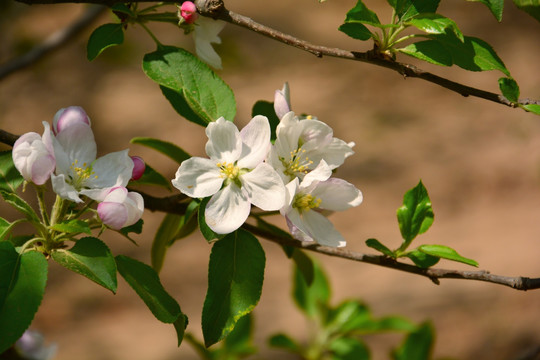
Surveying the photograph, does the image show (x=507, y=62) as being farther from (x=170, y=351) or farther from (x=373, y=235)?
(x=170, y=351)

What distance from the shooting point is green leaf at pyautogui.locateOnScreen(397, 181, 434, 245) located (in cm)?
105

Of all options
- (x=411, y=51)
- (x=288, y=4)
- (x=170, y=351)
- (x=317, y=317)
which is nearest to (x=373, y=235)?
(x=170, y=351)

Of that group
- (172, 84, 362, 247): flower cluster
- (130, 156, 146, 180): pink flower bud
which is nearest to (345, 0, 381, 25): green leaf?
(172, 84, 362, 247): flower cluster

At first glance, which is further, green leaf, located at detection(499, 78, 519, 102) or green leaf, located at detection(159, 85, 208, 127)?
green leaf, located at detection(159, 85, 208, 127)

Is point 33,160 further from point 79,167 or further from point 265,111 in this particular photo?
Answer: point 265,111

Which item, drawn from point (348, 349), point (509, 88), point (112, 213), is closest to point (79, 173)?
point (112, 213)

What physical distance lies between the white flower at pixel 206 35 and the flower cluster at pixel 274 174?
247mm

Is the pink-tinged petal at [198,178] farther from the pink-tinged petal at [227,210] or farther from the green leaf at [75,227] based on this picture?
the green leaf at [75,227]

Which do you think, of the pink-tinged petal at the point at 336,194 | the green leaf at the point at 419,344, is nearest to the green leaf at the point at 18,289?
the pink-tinged petal at the point at 336,194

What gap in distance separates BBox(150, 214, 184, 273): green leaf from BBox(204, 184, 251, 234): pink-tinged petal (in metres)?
0.27

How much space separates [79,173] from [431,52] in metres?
0.57

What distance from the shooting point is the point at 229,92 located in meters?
1.07

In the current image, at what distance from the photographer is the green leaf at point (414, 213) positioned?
1053 millimetres

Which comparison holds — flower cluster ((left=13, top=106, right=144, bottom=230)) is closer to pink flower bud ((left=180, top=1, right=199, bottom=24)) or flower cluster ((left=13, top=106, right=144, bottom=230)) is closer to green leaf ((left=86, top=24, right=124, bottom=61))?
green leaf ((left=86, top=24, right=124, bottom=61))
